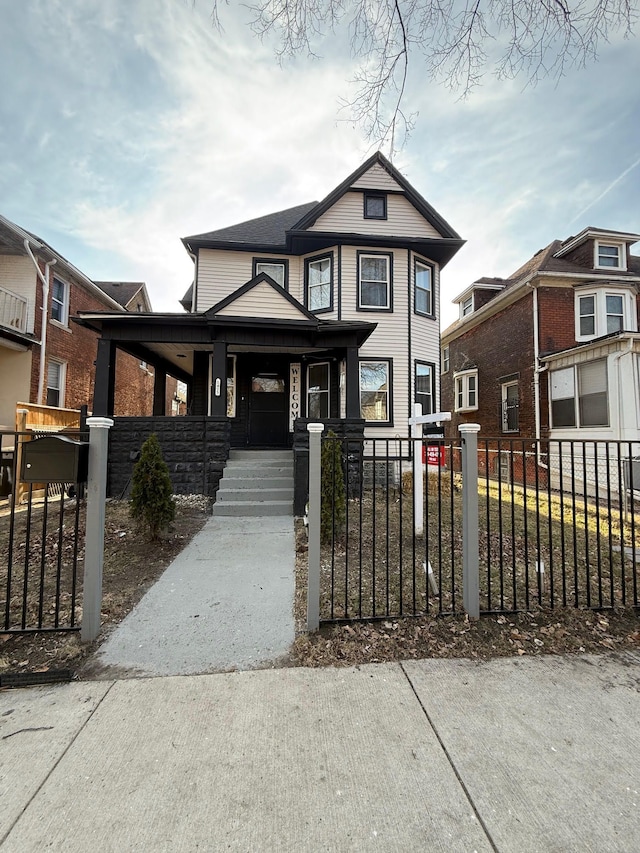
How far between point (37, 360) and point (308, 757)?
13.3 meters

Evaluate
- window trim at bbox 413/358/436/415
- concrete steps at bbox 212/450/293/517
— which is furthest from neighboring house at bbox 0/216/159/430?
window trim at bbox 413/358/436/415

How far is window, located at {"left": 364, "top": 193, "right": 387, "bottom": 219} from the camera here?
36.3 feet

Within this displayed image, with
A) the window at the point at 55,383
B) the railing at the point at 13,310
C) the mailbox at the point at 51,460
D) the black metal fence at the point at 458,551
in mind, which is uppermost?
the railing at the point at 13,310

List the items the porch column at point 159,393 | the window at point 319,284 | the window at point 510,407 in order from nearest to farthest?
the window at point 319,284 < the porch column at point 159,393 < the window at point 510,407

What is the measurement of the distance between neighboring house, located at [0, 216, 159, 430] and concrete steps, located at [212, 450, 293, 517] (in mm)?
7591

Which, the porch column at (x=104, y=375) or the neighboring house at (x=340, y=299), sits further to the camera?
the neighboring house at (x=340, y=299)

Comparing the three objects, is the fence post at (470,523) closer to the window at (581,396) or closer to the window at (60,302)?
the window at (581,396)

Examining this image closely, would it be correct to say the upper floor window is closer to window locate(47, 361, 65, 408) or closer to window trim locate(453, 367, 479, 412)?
window trim locate(453, 367, 479, 412)

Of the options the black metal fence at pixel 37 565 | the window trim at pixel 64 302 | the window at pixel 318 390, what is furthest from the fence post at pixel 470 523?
the window trim at pixel 64 302

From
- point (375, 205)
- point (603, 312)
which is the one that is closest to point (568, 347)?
point (603, 312)

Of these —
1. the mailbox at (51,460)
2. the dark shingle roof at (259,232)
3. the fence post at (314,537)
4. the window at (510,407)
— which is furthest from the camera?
the window at (510,407)

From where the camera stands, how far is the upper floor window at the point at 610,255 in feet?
42.0

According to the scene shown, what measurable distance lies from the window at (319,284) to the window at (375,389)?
6.96 ft

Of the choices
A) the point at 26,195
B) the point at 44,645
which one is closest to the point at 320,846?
the point at 44,645
